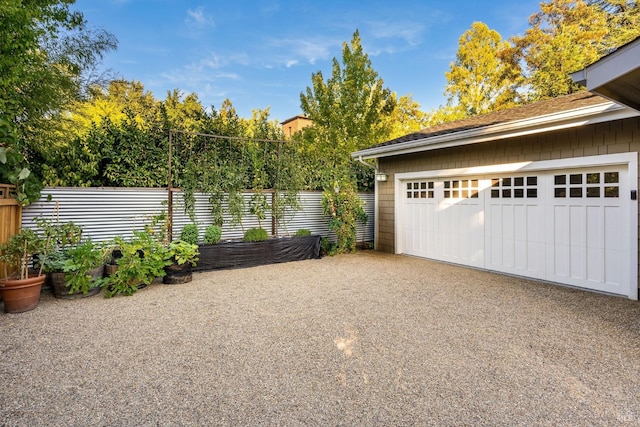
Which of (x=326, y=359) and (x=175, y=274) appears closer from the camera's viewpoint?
(x=326, y=359)

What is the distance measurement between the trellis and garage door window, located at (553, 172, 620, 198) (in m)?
4.72

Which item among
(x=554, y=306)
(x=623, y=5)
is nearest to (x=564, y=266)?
(x=554, y=306)

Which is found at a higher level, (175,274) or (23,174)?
(23,174)

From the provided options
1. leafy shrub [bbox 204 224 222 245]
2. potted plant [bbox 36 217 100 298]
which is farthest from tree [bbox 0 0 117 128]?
leafy shrub [bbox 204 224 222 245]

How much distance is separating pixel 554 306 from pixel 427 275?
1847 mm

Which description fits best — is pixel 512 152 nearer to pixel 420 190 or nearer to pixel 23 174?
pixel 420 190

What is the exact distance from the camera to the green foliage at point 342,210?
7293mm

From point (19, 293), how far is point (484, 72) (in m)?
17.4

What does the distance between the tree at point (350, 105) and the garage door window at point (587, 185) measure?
27.6ft

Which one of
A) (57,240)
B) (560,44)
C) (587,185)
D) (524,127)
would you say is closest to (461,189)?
(524,127)

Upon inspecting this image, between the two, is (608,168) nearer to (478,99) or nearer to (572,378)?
(572,378)

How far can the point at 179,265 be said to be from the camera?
5.00 m

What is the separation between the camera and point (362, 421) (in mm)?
1838

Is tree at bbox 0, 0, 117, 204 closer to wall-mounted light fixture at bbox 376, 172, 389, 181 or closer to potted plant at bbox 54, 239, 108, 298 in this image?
potted plant at bbox 54, 239, 108, 298
